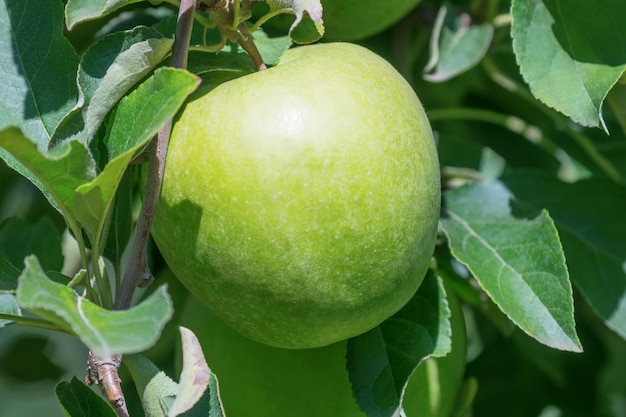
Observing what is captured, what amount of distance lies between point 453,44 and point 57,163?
0.65 m

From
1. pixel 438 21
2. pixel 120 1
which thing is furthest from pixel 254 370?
pixel 438 21

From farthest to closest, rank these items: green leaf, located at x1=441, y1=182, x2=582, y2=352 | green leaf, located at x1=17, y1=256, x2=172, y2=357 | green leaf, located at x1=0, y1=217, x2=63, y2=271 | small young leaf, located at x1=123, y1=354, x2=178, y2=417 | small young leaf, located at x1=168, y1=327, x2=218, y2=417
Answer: green leaf, located at x1=0, y1=217, x2=63, y2=271, green leaf, located at x1=441, y1=182, x2=582, y2=352, small young leaf, located at x1=123, y1=354, x2=178, y2=417, small young leaf, located at x1=168, y1=327, x2=218, y2=417, green leaf, located at x1=17, y1=256, x2=172, y2=357

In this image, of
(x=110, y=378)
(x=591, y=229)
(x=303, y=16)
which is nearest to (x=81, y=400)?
(x=110, y=378)

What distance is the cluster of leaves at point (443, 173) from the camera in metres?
0.69

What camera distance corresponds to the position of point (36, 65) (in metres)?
0.85

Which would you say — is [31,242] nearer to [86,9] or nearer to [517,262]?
[86,9]

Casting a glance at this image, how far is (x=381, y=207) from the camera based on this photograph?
744mm

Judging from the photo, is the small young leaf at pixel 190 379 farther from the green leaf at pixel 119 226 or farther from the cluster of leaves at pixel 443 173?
the green leaf at pixel 119 226

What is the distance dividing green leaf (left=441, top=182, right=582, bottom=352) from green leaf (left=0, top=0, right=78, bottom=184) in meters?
0.44

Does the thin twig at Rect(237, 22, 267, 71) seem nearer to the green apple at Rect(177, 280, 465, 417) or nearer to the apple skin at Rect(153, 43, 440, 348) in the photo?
the apple skin at Rect(153, 43, 440, 348)

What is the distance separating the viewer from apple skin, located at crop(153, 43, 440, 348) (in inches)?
28.3

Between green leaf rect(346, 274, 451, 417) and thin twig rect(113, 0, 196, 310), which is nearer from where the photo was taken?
thin twig rect(113, 0, 196, 310)

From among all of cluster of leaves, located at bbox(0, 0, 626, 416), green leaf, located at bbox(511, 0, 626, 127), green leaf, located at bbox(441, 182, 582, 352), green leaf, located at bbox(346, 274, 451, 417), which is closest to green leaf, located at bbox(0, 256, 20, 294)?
cluster of leaves, located at bbox(0, 0, 626, 416)

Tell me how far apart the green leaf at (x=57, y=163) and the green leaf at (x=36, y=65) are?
0.12m
